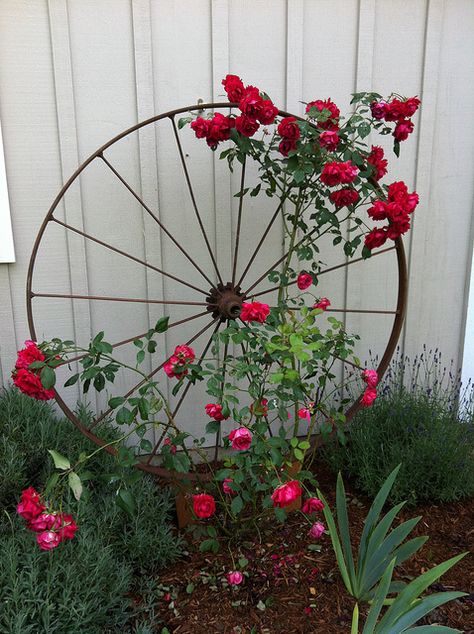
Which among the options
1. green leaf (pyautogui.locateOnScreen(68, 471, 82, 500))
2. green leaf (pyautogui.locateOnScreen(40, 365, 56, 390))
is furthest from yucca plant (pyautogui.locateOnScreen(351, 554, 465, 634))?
green leaf (pyautogui.locateOnScreen(40, 365, 56, 390))

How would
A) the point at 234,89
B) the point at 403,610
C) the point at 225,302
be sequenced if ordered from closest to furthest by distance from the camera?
the point at 403,610 → the point at 234,89 → the point at 225,302

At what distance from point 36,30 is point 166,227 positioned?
2.89 ft

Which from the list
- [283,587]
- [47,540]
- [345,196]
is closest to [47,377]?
[47,540]

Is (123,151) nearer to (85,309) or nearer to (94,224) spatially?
(94,224)

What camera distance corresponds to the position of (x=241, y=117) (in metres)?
1.78

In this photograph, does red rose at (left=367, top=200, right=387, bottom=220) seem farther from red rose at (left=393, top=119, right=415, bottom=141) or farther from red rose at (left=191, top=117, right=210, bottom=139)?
red rose at (left=191, top=117, right=210, bottom=139)

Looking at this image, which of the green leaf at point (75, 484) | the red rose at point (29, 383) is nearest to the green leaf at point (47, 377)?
the red rose at point (29, 383)

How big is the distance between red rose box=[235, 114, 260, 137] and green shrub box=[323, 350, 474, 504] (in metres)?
1.35

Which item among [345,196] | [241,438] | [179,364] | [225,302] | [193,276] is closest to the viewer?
[241,438]

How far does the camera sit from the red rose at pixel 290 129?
Answer: 1.80 meters

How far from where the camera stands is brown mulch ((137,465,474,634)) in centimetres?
169

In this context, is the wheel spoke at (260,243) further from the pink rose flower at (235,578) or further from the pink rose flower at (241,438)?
the pink rose flower at (235,578)

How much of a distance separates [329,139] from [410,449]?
1292 millimetres

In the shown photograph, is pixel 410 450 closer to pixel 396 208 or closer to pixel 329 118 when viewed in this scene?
pixel 396 208
